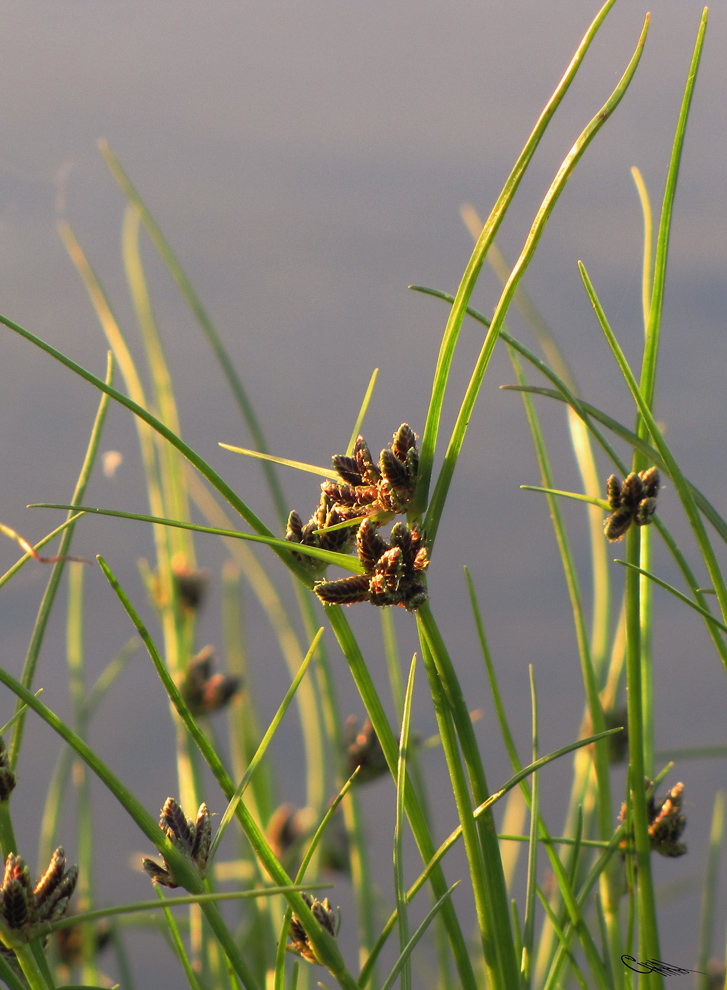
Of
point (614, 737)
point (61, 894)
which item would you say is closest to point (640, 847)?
point (61, 894)

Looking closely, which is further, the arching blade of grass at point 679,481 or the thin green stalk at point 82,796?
the thin green stalk at point 82,796

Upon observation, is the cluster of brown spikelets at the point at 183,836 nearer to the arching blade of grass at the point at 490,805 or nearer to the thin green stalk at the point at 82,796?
the arching blade of grass at the point at 490,805

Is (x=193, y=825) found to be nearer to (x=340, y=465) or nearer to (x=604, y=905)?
(x=340, y=465)

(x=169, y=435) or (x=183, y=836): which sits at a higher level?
(x=169, y=435)

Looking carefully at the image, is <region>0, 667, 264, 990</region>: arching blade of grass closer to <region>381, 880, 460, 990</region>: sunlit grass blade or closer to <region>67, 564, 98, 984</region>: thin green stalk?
<region>381, 880, 460, 990</region>: sunlit grass blade

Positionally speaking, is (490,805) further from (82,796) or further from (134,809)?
(82,796)

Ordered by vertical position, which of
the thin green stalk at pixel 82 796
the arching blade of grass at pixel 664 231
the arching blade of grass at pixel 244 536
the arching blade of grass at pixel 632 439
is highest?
the arching blade of grass at pixel 664 231

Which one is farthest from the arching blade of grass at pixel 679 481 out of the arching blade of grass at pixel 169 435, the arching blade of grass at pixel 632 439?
the arching blade of grass at pixel 169 435

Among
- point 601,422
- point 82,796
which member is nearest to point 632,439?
point 601,422
